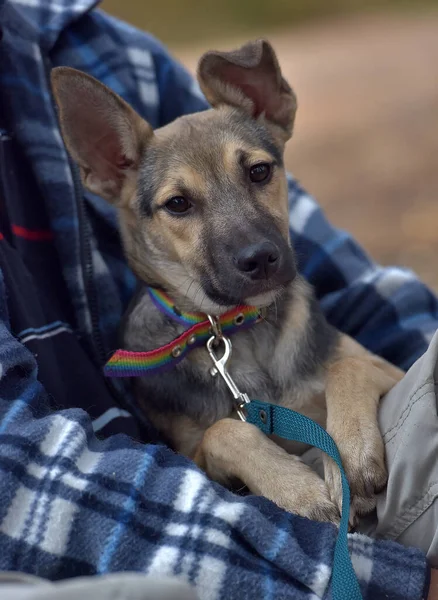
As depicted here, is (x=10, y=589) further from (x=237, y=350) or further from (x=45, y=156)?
(x=45, y=156)

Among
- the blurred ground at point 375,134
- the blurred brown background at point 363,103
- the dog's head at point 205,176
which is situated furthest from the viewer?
the blurred brown background at point 363,103

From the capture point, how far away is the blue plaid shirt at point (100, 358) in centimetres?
174

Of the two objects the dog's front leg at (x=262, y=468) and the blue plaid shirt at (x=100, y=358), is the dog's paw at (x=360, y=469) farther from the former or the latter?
the blue plaid shirt at (x=100, y=358)

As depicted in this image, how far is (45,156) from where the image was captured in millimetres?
2826

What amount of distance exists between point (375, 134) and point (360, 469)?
7.48 meters

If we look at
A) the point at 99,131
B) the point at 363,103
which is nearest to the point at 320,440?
the point at 99,131

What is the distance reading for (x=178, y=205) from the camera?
2830 millimetres

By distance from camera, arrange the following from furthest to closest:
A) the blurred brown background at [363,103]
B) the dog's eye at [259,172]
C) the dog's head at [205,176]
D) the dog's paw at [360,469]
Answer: the blurred brown background at [363,103]
the dog's eye at [259,172]
the dog's head at [205,176]
the dog's paw at [360,469]

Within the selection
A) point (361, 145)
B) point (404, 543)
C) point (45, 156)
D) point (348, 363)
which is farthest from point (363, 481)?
point (361, 145)

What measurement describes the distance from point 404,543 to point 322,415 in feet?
2.69

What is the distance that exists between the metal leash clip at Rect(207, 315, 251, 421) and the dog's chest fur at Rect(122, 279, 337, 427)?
0.23 feet

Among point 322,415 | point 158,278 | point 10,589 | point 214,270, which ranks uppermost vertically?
point 10,589

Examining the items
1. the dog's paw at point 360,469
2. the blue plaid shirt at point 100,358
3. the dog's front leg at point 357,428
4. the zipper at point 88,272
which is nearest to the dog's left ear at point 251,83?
the blue plaid shirt at point 100,358

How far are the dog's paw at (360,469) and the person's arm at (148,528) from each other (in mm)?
223
